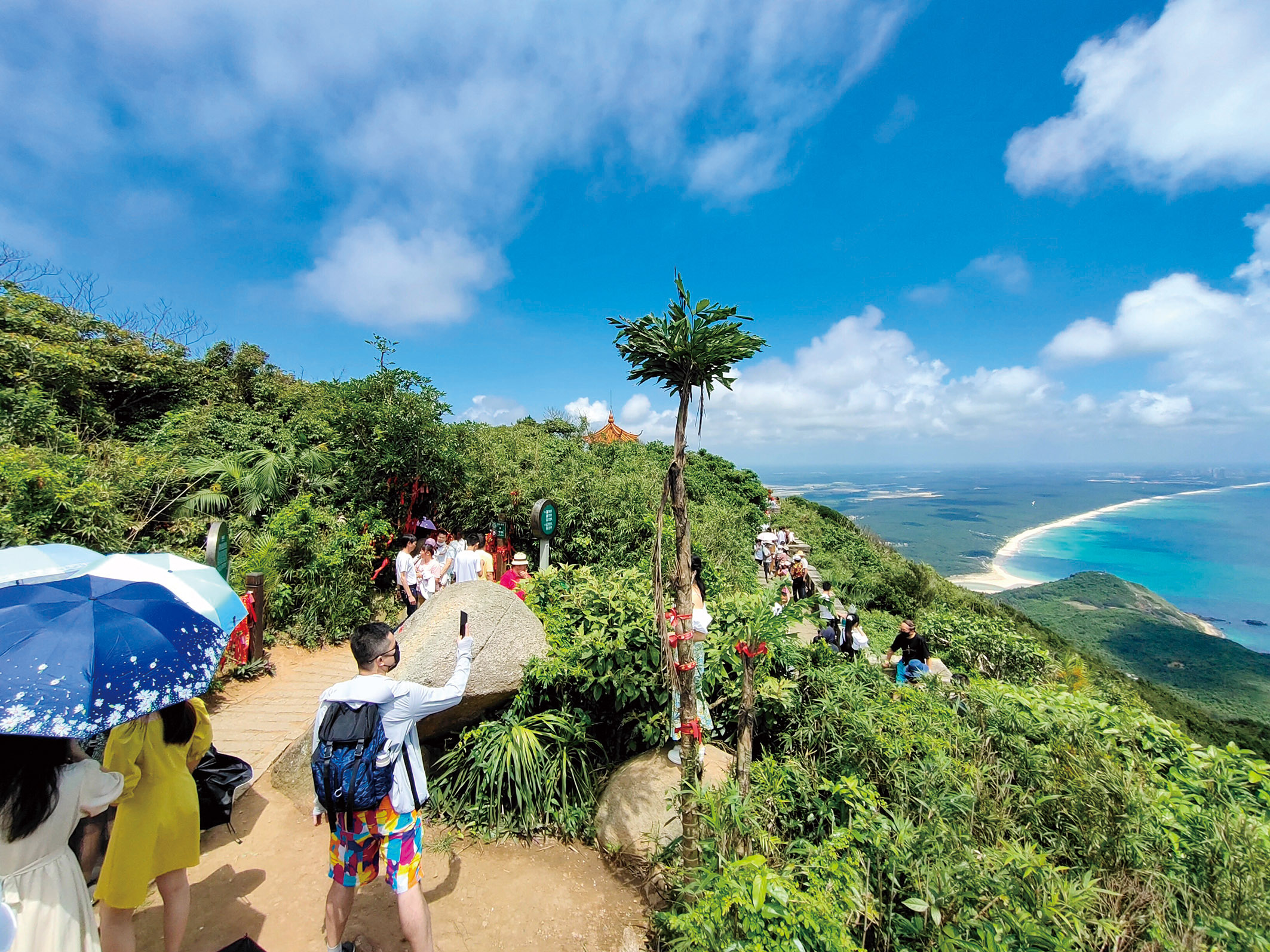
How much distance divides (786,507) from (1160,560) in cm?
9386

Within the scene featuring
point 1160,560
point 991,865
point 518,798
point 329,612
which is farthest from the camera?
point 1160,560

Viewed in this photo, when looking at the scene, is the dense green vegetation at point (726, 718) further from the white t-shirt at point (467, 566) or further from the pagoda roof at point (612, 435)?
the pagoda roof at point (612, 435)

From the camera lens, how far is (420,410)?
9.70 metres

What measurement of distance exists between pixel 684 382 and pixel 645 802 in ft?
10.7

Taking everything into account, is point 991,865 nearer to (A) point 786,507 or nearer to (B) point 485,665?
(B) point 485,665

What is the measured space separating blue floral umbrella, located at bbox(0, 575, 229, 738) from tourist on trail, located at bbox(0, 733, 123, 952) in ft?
0.41

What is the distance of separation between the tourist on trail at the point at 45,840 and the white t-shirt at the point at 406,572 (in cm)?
529

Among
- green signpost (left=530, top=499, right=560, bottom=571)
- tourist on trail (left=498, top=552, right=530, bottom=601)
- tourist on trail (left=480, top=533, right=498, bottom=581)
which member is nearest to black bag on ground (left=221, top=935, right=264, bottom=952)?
tourist on trail (left=498, top=552, right=530, bottom=601)

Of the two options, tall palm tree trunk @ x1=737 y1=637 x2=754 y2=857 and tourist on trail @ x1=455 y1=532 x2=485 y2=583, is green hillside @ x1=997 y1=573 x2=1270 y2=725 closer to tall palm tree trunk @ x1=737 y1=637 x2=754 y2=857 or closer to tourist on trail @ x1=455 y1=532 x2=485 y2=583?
tall palm tree trunk @ x1=737 y1=637 x2=754 y2=857

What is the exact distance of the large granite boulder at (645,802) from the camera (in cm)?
374

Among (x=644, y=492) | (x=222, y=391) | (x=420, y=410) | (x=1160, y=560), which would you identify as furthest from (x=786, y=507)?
(x=1160, y=560)

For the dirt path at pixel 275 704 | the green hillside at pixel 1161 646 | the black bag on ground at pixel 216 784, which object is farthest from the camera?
the green hillside at pixel 1161 646

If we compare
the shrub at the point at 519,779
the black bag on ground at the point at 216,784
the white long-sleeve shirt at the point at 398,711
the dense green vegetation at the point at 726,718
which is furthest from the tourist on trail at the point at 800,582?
the black bag on ground at the point at 216,784

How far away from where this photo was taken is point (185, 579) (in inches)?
130
